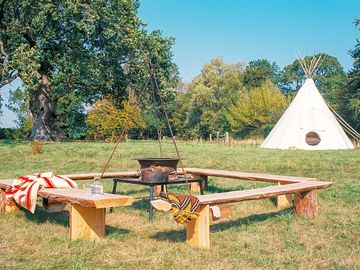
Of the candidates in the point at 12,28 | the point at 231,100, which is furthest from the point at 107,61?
the point at 231,100

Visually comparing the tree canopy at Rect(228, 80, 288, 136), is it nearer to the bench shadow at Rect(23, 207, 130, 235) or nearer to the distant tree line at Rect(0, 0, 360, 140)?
the distant tree line at Rect(0, 0, 360, 140)

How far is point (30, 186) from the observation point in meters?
5.16

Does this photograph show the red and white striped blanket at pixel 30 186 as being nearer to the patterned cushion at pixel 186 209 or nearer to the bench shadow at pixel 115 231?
the bench shadow at pixel 115 231

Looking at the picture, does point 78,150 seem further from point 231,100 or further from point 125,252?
point 231,100

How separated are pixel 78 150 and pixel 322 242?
1137cm

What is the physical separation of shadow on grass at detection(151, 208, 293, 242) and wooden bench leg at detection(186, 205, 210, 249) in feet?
0.91

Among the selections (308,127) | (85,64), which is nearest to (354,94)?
(308,127)

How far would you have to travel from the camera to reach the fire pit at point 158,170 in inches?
217

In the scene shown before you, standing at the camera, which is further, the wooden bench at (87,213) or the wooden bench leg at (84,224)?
the wooden bench leg at (84,224)

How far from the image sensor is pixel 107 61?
21.2 m

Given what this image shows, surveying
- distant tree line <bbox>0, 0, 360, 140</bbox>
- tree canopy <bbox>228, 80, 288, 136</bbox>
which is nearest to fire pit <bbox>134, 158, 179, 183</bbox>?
distant tree line <bbox>0, 0, 360, 140</bbox>

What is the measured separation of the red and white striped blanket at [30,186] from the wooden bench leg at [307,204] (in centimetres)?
282

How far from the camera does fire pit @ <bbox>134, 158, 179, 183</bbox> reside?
18.1 feet

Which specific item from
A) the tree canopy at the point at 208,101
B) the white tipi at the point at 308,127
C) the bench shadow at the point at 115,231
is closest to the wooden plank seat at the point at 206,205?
the bench shadow at the point at 115,231
